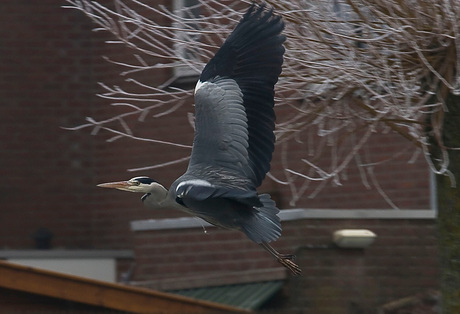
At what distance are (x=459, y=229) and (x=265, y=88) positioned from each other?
5.19ft

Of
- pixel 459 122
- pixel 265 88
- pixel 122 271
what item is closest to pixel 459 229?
pixel 459 122

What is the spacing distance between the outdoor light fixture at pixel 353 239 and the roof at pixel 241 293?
2.02 ft

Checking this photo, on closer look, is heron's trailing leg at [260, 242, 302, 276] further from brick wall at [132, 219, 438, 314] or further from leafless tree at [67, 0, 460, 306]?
brick wall at [132, 219, 438, 314]

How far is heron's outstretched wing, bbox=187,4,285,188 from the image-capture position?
509cm

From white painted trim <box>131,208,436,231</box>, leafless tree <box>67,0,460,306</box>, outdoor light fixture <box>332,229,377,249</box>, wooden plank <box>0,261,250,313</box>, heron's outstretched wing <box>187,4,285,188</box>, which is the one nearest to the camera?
heron's outstretched wing <box>187,4,285,188</box>

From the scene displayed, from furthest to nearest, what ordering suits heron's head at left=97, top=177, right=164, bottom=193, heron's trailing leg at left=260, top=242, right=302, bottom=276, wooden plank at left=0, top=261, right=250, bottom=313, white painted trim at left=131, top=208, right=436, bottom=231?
white painted trim at left=131, top=208, right=436, bottom=231 → wooden plank at left=0, top=261, right=250, bottom=313 → heron's trailing leg at left=260, top=242, right=302, bottom=276 → heron's head at left=97, top=177, right=164, bottom=193

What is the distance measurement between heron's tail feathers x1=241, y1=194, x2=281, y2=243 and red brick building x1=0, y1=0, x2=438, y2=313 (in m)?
3.72

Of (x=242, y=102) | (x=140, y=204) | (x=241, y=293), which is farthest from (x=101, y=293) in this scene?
(x=242, y=102)

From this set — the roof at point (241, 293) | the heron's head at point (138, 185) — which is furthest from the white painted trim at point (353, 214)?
the heron's head at point (138, 185)

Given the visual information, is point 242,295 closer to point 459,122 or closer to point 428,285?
point 428,285

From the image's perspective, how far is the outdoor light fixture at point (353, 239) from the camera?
8.83 meters

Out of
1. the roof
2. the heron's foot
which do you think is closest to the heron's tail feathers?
the heron's foot

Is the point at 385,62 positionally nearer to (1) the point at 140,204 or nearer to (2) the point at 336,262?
(2) the point at 336,262

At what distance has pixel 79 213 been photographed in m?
11.5
